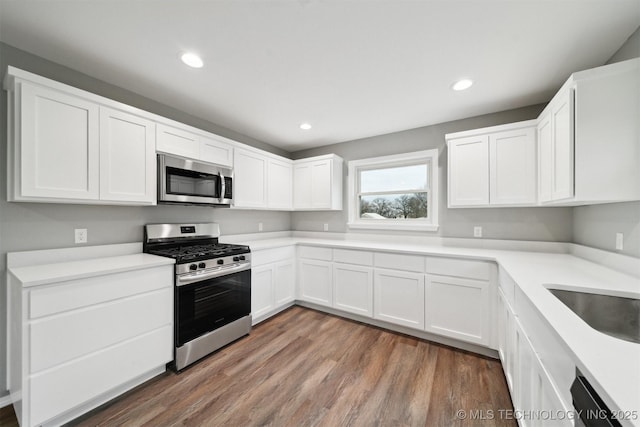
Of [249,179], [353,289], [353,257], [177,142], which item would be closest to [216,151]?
[177,142]

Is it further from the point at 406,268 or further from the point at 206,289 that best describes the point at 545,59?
the point at 206,289

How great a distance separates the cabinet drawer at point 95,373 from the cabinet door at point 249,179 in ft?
5.35

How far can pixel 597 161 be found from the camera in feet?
5.08

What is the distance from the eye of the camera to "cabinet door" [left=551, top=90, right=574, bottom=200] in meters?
1.65

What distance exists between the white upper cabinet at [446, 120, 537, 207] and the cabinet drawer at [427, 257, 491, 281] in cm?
68

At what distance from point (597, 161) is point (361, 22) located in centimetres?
174

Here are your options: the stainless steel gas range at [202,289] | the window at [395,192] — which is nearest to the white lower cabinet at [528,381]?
the window at [395,192]

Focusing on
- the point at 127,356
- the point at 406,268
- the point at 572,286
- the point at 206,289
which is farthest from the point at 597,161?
the point at 127,356

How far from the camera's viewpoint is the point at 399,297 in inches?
107

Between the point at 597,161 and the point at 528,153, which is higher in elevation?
the point at 528,153

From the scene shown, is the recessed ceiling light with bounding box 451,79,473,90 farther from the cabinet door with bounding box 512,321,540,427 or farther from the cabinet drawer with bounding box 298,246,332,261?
the cabinet drawer with bounding box 298,246,332,261

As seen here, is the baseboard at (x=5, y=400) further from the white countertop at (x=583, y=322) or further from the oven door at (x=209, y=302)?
the white countertop at (x=583, y=322)

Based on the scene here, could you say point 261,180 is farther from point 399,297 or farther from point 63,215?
point 399,297

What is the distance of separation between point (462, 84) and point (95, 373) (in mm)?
3638
